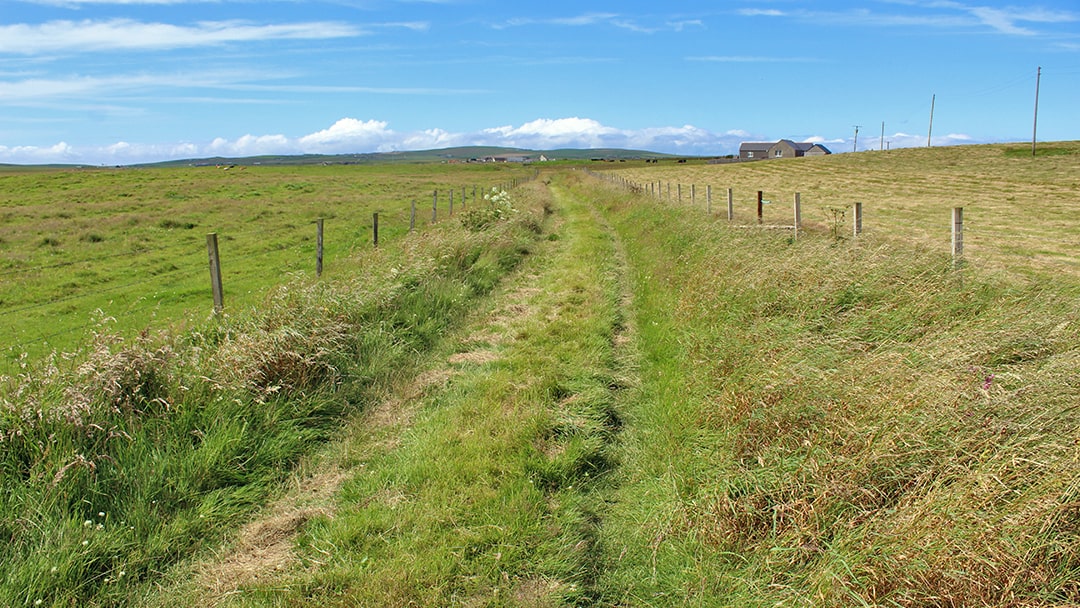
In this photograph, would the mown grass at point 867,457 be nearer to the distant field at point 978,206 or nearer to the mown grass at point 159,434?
the mown grass at point 159,434

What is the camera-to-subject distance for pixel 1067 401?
3891mm

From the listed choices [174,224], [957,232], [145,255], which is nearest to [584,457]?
[957,232]

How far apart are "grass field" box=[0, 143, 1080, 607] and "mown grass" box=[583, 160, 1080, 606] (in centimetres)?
2

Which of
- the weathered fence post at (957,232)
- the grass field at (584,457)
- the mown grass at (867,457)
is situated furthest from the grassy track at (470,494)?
the weathered fence post at (957,232)

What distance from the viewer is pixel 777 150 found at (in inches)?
6038

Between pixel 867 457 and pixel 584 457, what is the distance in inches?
86.4

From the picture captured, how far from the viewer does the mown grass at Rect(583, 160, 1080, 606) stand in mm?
3172

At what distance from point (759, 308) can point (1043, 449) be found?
4383 mm

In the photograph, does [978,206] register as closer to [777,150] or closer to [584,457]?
[584,457]

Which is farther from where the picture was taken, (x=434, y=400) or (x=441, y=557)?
(x=434, y=400)

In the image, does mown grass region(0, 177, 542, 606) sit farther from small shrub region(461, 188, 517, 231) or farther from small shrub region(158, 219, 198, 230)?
small shrub region(158, 219, 198, 230)

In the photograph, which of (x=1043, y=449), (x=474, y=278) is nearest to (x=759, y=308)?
(x=1043, y=449)

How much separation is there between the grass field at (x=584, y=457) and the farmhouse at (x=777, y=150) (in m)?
153

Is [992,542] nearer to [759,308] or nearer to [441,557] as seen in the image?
[441,557]
